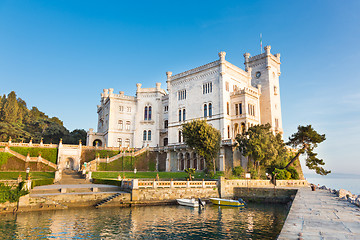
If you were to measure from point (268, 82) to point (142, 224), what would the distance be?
147ft

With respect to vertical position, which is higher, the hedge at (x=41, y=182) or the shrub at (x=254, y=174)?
the shrub at (x=254, y=174)

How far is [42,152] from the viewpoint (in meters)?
46.6

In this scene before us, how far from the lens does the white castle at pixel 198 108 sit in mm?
47688

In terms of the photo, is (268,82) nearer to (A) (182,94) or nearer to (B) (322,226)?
(A) (182,94)

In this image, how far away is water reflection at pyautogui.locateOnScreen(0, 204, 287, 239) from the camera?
15.4 meters

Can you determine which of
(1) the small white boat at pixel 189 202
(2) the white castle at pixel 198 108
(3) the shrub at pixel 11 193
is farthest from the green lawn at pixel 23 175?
(2) the white castle at pixel 198 108

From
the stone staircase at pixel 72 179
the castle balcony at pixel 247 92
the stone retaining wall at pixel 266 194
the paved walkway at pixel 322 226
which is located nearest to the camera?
the paved walkway at pixel 322 226

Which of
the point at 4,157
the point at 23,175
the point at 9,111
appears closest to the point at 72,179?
the point at 23,175

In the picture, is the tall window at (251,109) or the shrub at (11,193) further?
the tall window at (251,109)

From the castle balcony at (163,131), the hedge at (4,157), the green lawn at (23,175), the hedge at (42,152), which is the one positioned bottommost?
the green lawn at (23,175)

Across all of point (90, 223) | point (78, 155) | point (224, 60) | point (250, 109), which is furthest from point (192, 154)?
point (90, 223)

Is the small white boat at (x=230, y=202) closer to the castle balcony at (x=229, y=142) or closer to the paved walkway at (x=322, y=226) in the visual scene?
the paved walkway at (x=322, y=226)

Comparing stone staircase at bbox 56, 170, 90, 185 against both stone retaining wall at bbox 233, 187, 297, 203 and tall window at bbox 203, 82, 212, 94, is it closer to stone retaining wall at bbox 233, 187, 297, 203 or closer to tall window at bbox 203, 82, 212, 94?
stone retaining wall at bbox 233, 187, 297, 203

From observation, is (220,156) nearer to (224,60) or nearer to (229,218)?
(224,60)
